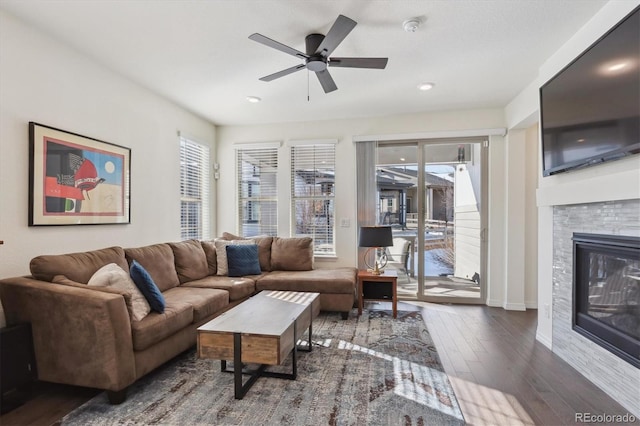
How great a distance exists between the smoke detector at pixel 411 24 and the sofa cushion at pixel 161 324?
2899mm

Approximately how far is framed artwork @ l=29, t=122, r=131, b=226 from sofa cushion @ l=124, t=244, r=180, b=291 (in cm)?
41

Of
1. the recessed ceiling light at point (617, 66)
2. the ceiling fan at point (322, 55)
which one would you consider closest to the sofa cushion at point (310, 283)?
the ceiling fan at point (322, 55)

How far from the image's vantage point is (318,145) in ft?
15.9

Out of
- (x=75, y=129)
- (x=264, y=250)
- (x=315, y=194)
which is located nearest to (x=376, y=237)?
(x=315, y=194)

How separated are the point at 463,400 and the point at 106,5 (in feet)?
12.0

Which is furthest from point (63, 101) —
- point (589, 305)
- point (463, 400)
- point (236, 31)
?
point (589, 305)

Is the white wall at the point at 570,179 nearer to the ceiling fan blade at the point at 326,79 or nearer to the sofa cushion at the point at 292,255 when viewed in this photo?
the ceiling fan blade at the point at 326,79

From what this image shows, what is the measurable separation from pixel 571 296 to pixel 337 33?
281 cm

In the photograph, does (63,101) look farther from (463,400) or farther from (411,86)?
(463,400)

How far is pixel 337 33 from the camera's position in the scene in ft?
6.84

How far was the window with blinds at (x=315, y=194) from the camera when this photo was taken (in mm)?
4836

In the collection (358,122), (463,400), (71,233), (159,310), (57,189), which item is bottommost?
(463,400)

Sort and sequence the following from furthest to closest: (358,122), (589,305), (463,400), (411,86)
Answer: (358,122)
(411,86)
(589,305)
(463,400)

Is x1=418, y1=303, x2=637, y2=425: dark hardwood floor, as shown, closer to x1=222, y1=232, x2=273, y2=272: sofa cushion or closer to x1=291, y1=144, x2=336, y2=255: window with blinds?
x1=291, y1=144, x2=336, y2=255: window with blinds
